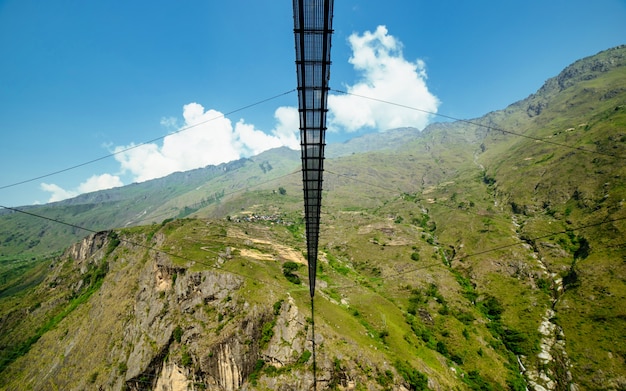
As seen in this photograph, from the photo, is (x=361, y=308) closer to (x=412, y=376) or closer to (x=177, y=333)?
(x=412, y=376)

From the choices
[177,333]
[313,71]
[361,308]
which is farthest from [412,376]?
[313,71]

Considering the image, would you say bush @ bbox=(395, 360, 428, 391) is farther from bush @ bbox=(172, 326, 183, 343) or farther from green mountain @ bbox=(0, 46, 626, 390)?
bush @ bbox=(172, 326, 183, 343)

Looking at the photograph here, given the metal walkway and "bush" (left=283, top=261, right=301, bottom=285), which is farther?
"bush" (left=283, top=261, right=301, bottom=285)

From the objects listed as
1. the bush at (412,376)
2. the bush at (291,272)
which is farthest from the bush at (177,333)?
the bush at (412,376)

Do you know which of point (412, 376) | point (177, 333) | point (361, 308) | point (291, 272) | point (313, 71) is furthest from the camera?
point (291, 272)

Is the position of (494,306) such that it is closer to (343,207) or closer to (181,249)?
(181,249)

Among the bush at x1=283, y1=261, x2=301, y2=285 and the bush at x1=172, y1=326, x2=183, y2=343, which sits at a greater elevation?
the bush at x1=283, y1=261, x2=301, y2=285

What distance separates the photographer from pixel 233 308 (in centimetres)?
5000

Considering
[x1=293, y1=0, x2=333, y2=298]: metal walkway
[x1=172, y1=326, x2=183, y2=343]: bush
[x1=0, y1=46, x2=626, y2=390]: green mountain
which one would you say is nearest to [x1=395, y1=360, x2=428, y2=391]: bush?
[x1=0, y1=46, x2=626, y2=390]: green mountain

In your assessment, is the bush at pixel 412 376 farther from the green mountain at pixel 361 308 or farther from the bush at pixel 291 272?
the bush at pixel 291 272

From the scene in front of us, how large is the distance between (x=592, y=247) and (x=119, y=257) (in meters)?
149

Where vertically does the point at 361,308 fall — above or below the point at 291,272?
below

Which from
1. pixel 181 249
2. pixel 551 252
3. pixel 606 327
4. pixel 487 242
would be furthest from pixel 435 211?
pixel 181 249

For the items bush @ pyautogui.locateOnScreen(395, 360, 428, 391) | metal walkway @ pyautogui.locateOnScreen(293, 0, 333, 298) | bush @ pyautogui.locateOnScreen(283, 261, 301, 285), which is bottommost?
bush @ pyautogui.locateOnScreen(395, 360, 428, 391)
